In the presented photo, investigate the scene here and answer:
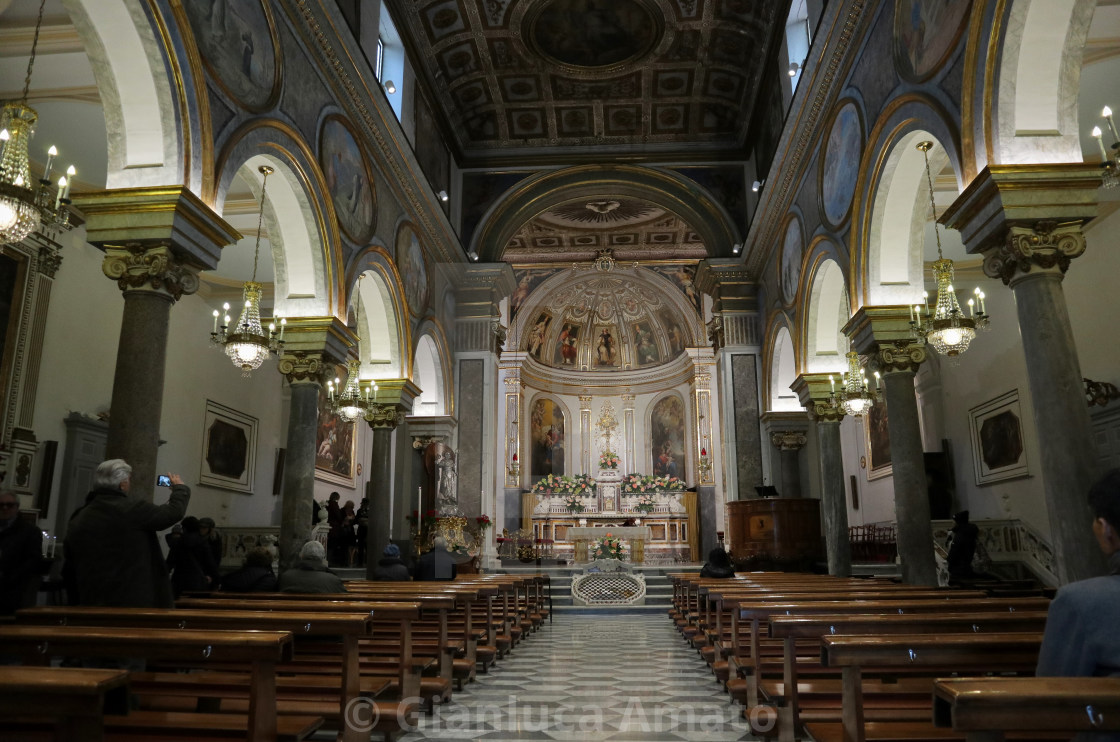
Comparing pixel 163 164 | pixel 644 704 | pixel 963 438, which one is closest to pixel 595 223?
pixel 963 438

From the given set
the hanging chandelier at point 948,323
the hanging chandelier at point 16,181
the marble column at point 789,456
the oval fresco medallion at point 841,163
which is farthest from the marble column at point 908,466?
the hanging chandelier at point 16,181

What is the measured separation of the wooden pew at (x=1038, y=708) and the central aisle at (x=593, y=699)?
286 centimetres

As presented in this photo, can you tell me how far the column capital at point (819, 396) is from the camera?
42.3 ft

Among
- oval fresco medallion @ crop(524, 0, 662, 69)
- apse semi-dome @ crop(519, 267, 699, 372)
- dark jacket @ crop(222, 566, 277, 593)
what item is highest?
oval fresco medallion @ crop(524, 0, 662, 69)

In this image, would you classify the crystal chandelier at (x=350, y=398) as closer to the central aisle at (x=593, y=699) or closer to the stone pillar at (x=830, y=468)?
the central aisle at (x=593, y=699)

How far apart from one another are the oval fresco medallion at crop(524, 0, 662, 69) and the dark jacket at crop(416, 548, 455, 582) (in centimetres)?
970

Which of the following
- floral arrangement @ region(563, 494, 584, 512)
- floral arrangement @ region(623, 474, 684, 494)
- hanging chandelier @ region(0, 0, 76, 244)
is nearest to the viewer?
hanging chandelier @ region(0, 0, 76, 244)

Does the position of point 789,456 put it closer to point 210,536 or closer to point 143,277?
point 210,536

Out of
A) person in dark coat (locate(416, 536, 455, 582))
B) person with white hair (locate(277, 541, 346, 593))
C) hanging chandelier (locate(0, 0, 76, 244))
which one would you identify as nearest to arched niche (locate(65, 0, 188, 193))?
hanging chandelier (locate(0, 0, 76, 244))

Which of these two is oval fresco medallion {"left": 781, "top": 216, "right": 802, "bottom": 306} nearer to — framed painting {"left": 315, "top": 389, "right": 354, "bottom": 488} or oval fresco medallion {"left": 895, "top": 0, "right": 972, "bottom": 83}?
oval fresco medallion {"left": 895, "top": 0, "right": 972, "bottom": 83}

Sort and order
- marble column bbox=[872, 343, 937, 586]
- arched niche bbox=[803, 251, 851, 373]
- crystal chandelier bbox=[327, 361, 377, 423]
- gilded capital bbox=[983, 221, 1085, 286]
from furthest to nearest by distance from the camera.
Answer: arched niche bbox=[803, 251, 851, 373] < crystal chandelier bbox=[327, 361, 377, 423] < marble column bbox=[872, 343, 937, 586] < gilded capital bbox=[983, 221, 1085, 286]

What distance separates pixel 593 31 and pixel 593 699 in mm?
12400

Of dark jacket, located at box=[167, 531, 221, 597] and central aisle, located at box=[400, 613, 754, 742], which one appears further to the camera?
dark jacket, located at box=[167, 531, 221, 597]

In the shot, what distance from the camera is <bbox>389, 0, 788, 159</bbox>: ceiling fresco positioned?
14078 mm
